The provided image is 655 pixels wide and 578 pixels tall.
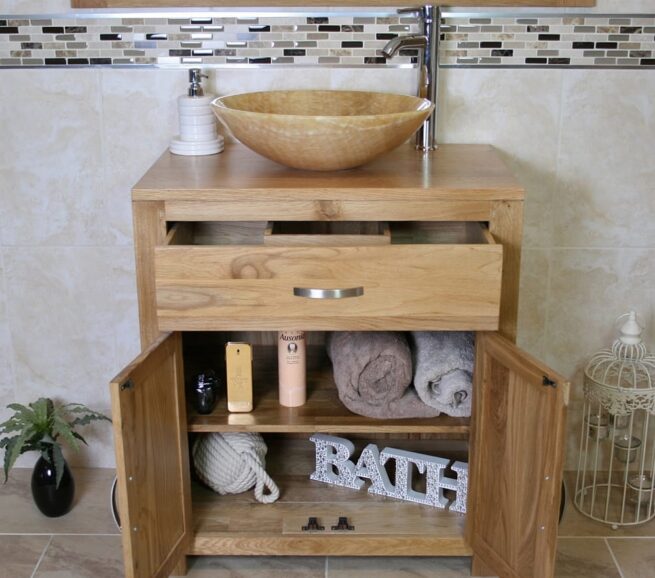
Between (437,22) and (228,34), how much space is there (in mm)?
451

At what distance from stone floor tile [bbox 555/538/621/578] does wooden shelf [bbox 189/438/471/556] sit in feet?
0.78

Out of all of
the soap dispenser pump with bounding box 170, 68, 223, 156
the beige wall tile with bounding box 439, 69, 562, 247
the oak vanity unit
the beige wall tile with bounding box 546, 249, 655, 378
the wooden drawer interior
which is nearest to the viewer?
the oak vanity unit

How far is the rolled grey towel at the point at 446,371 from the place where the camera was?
188 centimetres

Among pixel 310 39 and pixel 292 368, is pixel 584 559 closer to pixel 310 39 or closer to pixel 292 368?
pixel 292 368

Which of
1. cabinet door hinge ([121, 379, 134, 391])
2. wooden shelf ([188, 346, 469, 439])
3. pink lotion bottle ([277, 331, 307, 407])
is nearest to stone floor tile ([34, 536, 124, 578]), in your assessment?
wooden shelf ([188, 346, 469, 439])

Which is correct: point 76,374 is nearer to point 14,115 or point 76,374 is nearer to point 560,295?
point 14,115

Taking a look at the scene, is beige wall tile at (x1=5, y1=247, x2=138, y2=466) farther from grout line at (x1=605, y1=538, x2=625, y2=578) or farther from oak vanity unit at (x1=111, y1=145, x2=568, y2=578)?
grout line at (x1=605, y1=538, x2=625, y2=578)

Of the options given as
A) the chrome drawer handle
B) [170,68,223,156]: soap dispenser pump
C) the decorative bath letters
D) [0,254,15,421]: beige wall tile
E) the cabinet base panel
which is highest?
[170,68,223,156]: soap dispenser pump

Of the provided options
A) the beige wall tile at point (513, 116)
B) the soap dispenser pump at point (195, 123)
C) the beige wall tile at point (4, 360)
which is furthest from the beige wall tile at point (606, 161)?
the beige wall tile at point (4, 360)

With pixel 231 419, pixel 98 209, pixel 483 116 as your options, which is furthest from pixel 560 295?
pixel 98 209

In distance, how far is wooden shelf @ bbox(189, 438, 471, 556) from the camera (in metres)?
1.94

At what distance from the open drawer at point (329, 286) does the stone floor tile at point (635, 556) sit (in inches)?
27.0

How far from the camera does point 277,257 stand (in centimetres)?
166

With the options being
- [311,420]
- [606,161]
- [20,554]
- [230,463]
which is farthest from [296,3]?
[20,554]
